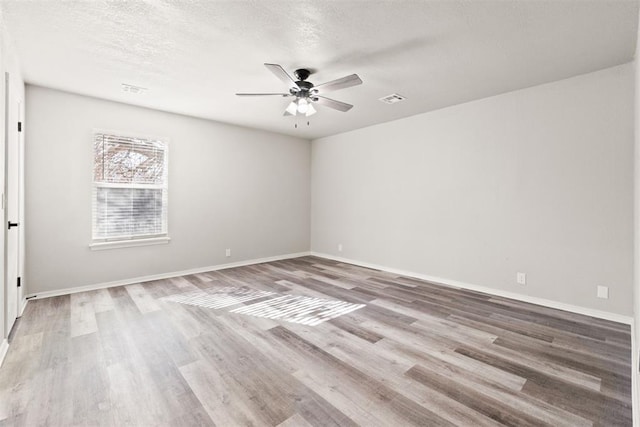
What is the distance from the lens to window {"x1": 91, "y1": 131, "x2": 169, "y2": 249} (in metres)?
4.12

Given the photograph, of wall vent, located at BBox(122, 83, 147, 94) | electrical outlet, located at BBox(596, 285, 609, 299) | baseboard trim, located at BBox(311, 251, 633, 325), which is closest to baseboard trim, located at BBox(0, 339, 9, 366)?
wall vent, located at BBox(122, 83, 147, 94)

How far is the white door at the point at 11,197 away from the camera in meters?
2.49

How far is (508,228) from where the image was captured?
3854 mm

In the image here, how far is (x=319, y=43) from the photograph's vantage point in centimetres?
264

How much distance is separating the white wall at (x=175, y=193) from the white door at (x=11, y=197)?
621 mm

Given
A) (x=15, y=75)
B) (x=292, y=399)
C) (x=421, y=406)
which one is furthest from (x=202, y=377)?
(x=15, y=75)

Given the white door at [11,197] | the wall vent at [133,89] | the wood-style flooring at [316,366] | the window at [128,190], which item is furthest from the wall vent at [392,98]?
the white door at [11,197]

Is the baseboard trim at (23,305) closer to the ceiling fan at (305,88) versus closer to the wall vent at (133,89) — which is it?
the wall vent at (133,89)

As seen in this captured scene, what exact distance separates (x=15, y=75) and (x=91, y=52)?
0.77 metres

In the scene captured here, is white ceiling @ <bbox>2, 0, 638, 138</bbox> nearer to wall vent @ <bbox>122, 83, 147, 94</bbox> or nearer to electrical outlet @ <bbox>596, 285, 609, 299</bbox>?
wall vent @ <bbox>122, 83, 147, 94</bbox>

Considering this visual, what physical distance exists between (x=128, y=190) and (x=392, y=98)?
3.95 m

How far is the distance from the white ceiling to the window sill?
1991mm

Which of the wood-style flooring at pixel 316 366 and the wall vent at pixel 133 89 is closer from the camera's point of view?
the wood-style flooring at pixel 316 366

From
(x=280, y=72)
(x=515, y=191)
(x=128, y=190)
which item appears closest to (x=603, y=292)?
(x=515, y=191)
